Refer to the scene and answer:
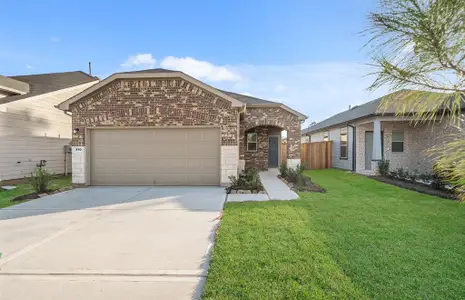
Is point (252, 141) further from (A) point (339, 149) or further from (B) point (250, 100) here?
(A) point (339, 149)

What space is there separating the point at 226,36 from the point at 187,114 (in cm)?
542

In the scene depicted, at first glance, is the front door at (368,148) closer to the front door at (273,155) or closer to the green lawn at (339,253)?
the front door at (273,155)

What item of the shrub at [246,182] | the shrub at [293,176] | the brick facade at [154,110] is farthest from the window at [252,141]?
the shrub at [246,182]

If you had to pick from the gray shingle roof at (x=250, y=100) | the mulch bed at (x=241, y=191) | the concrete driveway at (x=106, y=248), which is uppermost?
the gray shingle roof at (x=250, y=100)

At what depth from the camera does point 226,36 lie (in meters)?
12.3

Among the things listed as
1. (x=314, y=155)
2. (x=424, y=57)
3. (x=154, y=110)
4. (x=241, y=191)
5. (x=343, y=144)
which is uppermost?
(x=154, y=110)

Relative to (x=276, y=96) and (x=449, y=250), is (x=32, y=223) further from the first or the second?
(x=276, y=96)

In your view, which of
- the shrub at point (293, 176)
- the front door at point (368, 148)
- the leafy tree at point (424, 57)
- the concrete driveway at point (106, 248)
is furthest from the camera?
the front door at point (368, 148)

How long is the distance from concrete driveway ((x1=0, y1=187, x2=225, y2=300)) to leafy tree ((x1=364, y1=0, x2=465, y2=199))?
277 cm

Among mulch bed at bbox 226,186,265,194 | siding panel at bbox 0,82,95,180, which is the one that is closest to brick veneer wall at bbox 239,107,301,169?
mulch bed at bbox 226,186,265,194

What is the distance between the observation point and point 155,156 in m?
9.76

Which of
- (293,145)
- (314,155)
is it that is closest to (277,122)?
(293,145)

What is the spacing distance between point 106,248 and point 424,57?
4.69 meters

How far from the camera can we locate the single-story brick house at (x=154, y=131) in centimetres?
942
